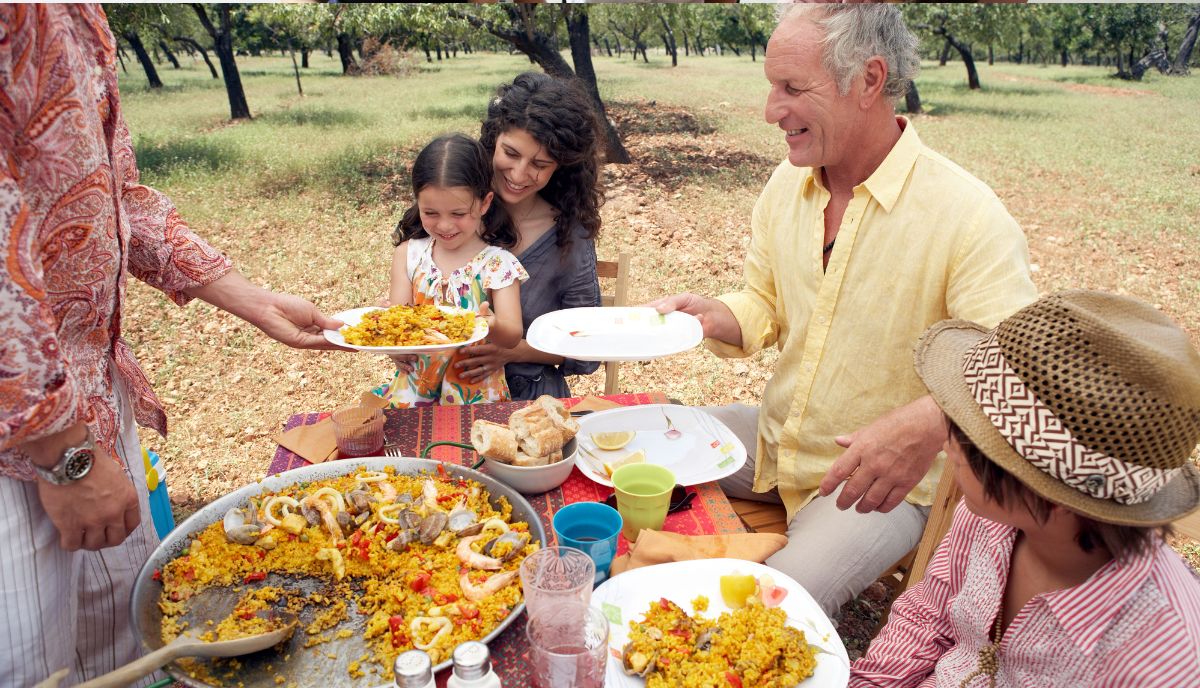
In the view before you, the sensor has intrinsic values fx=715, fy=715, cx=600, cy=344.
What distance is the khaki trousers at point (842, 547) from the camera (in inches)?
78.9

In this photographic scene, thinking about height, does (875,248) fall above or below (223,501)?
above

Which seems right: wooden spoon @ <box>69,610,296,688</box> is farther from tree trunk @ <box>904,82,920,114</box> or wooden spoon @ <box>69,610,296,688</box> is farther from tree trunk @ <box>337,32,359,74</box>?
tree trunk @ <box>904,82,920,114</box>

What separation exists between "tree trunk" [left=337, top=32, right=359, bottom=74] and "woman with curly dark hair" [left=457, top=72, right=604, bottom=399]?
5.49 metres

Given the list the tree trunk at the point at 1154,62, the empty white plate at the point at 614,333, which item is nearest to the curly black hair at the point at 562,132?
the empty white plate at the point at 614,333

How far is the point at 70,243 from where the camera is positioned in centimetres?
132

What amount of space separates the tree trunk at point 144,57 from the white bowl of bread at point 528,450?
7339 mm

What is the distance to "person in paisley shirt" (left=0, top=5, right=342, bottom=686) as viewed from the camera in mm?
1129

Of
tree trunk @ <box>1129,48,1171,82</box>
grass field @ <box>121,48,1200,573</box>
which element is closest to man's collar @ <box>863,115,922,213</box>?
grass field @ <box>121,48,1200,573</box>

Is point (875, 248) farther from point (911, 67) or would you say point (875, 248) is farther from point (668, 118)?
point (668, 118)

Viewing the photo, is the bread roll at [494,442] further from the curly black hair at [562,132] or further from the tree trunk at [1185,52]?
the tree trunk at [1185,52]

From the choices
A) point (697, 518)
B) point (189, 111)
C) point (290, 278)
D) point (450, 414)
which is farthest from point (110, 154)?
point (189, 111)

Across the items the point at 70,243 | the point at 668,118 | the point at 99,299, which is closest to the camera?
Answer: the point at 70,243

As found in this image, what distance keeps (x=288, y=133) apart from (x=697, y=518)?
8.04 metres

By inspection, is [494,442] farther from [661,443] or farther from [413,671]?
[413,671]
